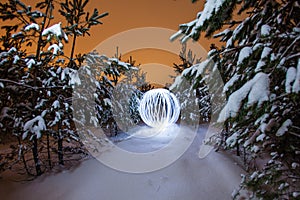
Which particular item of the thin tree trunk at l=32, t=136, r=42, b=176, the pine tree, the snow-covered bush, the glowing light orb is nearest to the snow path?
the thin tree trunk at l=32, t=136, r=42, b=176

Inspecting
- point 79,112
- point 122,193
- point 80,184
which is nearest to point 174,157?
point 122,193

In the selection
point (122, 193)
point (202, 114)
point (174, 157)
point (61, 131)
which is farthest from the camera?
point (202, 114)

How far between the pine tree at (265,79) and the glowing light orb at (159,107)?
5868 mm

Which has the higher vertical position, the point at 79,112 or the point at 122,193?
the point at 79,112

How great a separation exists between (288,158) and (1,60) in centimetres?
494

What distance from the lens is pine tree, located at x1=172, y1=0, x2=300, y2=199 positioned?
1.52 metres

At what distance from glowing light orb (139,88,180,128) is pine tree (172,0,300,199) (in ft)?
19.3

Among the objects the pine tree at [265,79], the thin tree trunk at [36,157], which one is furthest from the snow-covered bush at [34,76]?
the pine tree at [265,79]

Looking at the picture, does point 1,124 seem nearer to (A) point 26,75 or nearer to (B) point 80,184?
(A) point 26,75

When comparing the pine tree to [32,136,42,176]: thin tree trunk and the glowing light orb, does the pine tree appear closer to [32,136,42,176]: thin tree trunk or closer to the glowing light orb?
[32,136,42,176]: thin tree trunk

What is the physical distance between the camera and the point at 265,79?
4.92 feet

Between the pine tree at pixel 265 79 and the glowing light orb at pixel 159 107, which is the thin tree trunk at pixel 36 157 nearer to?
the pine tree at pixel 265 79

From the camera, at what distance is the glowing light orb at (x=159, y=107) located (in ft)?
27.2

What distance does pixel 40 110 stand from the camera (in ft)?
12.8
